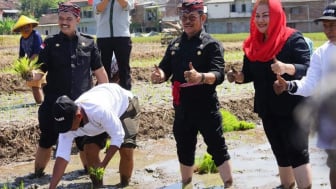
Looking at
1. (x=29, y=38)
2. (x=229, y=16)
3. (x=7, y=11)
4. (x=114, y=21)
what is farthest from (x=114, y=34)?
(x=7, y=11)

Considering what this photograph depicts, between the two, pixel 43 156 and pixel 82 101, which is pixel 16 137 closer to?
pixel 43 156

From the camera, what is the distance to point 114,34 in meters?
8.33

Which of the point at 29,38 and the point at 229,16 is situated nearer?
the point at 29,38

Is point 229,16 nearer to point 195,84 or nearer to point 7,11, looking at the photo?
point 7,11

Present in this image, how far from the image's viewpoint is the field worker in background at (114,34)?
8.32 metres

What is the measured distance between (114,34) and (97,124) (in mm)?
2802

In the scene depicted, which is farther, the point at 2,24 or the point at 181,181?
the point at 2,24

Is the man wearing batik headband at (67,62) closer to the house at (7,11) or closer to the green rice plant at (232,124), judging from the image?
the green rice plant at (232,124)

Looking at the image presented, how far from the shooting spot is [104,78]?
6734mm

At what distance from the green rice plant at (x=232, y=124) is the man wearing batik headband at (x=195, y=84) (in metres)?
3.41

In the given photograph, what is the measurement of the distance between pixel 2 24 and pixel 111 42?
64.7 metres

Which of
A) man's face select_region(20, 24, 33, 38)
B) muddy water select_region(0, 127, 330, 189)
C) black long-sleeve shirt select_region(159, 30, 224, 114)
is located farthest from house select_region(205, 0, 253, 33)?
black long-sleeve shirt select_region(159, 30, 224, 114)

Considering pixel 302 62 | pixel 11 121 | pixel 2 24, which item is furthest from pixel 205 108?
pixel 2 24

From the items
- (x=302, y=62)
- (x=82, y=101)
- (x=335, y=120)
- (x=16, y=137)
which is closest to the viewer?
(x=335, y=120)
